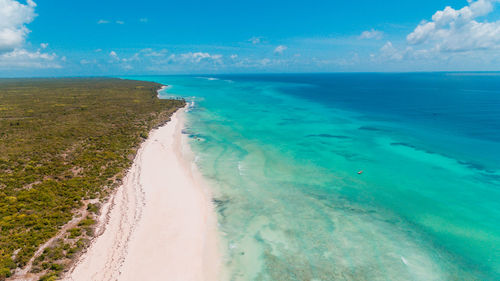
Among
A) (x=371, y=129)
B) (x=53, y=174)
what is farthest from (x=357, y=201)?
(x=53, y=174)

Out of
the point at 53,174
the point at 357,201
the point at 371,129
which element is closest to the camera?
the point at 357,201

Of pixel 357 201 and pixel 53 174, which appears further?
pixel 53 174

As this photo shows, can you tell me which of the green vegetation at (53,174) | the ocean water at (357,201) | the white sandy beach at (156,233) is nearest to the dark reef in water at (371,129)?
the ocean water at (357,201)

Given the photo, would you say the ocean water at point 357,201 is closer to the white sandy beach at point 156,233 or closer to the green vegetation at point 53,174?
the white sandy beach at point 156,233

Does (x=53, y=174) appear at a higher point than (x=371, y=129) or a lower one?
lower

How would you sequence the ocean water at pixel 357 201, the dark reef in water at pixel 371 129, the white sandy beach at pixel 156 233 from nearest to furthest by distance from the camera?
1. the white sandy beach at pixel 156 233
2. the ocean water at pixel 357 201
3. the dark reef in water at pixel 371 129

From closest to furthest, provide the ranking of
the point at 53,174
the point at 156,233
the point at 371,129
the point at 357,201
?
the point at 156,233
the point at 357,201
the point at 53,174
the point at 371,129

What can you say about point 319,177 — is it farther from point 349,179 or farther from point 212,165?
point 212,165

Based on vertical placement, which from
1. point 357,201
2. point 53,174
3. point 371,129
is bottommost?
point 357,201

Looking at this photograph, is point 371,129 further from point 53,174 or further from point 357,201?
point 53,174

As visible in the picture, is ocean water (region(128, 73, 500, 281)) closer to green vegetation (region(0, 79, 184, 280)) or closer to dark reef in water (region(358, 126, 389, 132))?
dark reef in water (region(358, 126, 389, 132))
